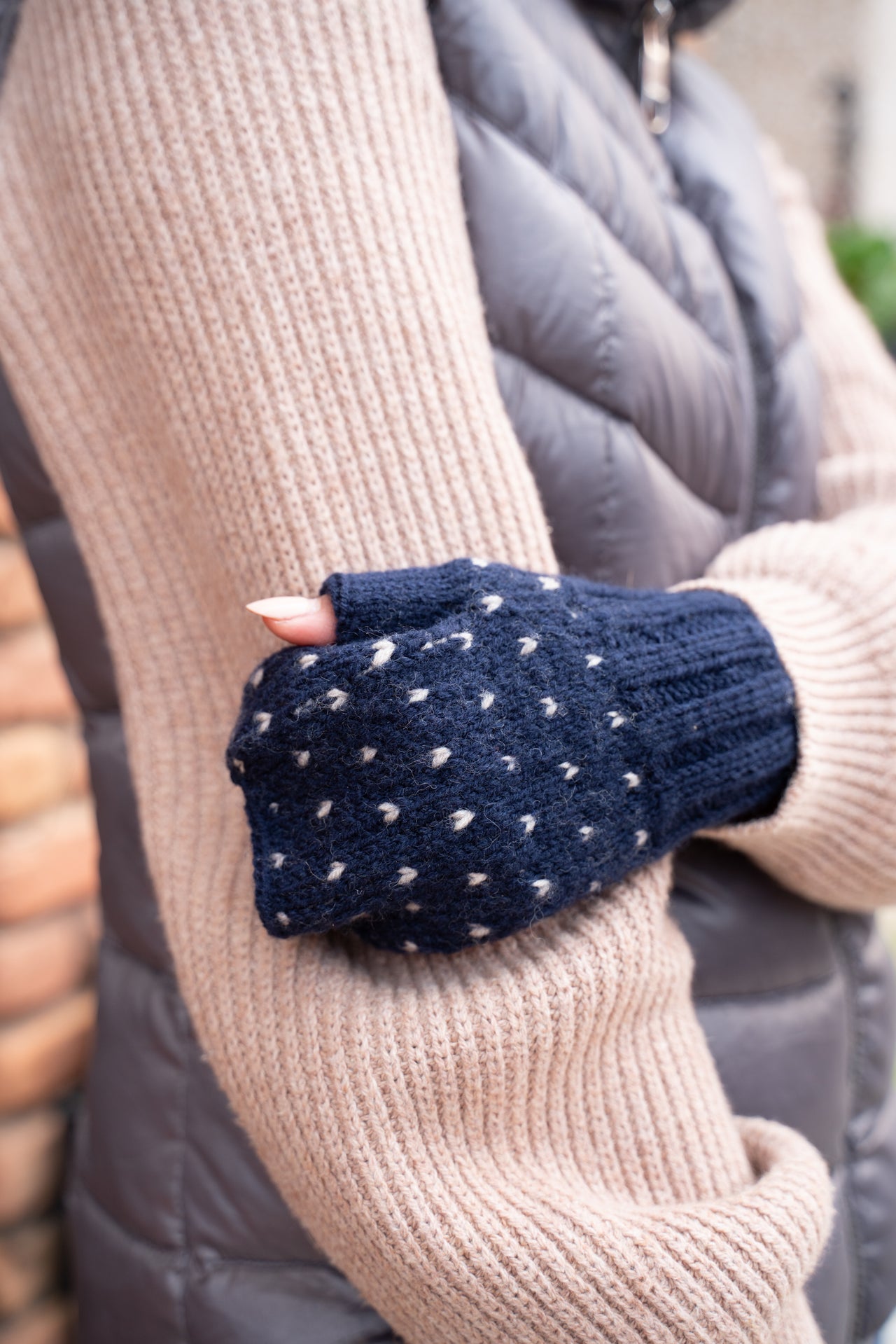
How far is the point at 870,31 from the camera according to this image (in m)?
3.08

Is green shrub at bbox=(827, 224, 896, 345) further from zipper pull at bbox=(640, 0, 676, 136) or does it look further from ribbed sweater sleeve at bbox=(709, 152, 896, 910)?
ribbed sweater sleeve at bbox=(709, 152, 896, 910)

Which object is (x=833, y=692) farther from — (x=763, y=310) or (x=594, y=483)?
→ (x=763, y=310)

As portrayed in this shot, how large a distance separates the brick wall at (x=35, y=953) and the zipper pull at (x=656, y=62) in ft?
2.36

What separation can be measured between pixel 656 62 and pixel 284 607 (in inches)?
23.3

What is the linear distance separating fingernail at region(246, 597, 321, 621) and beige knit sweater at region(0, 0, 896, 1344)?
0.11 feet

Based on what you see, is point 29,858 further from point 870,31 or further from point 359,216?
point 870,31

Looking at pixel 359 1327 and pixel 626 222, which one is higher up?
pixel 626 222

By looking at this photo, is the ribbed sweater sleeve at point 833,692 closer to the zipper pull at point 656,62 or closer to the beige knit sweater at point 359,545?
the beige knit sweater at point 359,545

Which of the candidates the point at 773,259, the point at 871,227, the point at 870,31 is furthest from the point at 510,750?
the point at 870,31

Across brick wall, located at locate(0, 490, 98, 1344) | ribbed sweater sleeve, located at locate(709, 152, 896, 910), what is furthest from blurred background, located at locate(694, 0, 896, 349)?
brick wall, located at locate(0, 490, 98, 1344)

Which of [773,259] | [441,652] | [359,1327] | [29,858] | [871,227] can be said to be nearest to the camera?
[441,652]

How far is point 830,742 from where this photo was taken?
0.56 meters

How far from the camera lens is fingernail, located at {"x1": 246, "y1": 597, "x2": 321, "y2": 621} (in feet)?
1.39

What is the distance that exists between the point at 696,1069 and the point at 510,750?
23 cm
